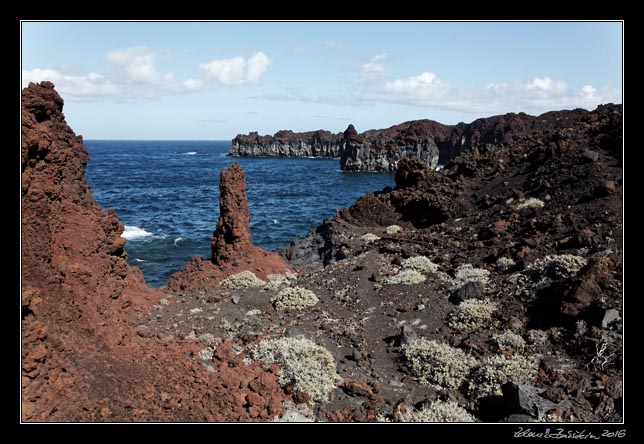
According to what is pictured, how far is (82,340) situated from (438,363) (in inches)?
281

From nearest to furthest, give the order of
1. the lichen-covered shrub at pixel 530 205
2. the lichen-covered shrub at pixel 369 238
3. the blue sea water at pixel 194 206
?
the lichen-covered shrub at pixel 530 205, the lichen-covered shrub at pixel 369 238, the blue sea water at pixel 194 206

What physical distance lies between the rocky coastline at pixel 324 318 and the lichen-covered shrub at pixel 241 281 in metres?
0.05

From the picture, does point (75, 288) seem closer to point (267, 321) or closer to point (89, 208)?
point (89, 208)

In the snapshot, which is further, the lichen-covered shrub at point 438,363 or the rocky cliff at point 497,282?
the lichen-covered shrub at point 438,363

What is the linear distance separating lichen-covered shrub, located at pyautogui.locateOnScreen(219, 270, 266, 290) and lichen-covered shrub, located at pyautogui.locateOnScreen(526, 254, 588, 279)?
875 cm

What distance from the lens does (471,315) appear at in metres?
11.8

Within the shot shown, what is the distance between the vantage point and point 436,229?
2145 cm

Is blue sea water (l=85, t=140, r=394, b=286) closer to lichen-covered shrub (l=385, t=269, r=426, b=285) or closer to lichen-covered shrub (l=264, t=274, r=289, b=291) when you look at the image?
lichen-covered shrub (l=264, t=274, r=289, b=291)

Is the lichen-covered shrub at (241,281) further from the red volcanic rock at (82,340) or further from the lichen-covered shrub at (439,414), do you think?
the lichen-covered shrub at (439,414)

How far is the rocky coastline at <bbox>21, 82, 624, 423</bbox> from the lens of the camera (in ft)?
25.5

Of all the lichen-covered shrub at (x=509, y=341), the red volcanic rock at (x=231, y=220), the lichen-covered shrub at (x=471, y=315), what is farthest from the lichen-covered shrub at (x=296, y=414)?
the red volcanic rock at (x=231, y=220)

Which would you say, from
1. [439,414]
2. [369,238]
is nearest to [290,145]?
[369,238]

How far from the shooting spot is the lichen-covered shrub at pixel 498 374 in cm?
892

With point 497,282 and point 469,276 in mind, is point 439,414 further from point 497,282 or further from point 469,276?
point 469,276
